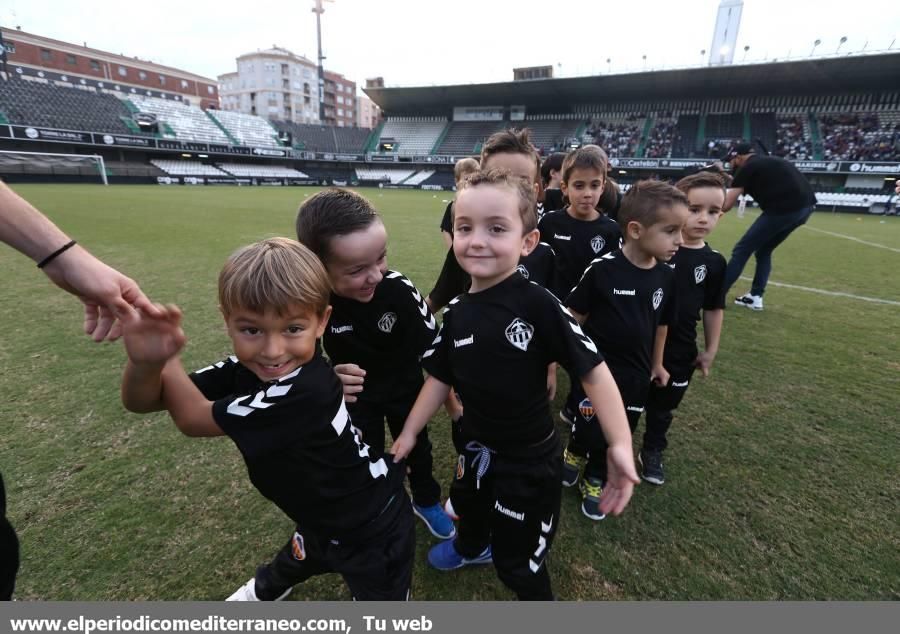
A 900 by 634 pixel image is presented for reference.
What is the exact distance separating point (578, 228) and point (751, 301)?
4.67m

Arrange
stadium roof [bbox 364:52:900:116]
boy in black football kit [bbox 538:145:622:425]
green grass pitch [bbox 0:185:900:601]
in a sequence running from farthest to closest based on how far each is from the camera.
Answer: stadium roof [bbox 364:52:900:116] < boy in black football kit [bbox 538:145:622:425] < green grass pitch [bbox 0:185:900:601]

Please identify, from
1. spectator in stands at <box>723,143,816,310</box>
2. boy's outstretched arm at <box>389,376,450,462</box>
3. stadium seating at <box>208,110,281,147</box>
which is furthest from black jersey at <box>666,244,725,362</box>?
stadium seating at <box>208,110,281,147</box>

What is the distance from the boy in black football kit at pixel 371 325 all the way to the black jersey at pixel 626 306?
40.5 inches

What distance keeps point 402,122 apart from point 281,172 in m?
18.4

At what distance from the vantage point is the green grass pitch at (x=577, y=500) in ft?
6.56

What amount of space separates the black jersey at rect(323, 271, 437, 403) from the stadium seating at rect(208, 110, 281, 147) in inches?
2085

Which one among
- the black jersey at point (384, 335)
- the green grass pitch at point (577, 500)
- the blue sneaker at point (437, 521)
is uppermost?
the black jersey at point (384, 335)

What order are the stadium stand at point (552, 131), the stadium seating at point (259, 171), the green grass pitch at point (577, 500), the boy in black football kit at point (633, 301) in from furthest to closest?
1. the stadium stand at point (552, 131)
2. the stadium seating at point (259, 171)
3. the boy in black football kit at point (633, 301)
4. the green grass pitch at point (577, 500)

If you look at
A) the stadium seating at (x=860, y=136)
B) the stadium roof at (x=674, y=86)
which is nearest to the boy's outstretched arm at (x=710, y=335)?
the stadium roof at (x=674, y=86)

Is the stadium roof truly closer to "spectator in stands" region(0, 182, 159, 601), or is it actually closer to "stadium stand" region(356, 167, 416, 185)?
"stadium stand" region(356, 167, 416, 185)

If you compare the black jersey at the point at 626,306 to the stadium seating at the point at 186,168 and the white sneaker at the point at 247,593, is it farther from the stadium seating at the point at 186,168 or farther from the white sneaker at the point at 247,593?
the stadium seating at the point at 186,168

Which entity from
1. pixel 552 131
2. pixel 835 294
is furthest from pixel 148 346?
pixel 552 131

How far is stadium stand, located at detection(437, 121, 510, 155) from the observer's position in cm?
4842
